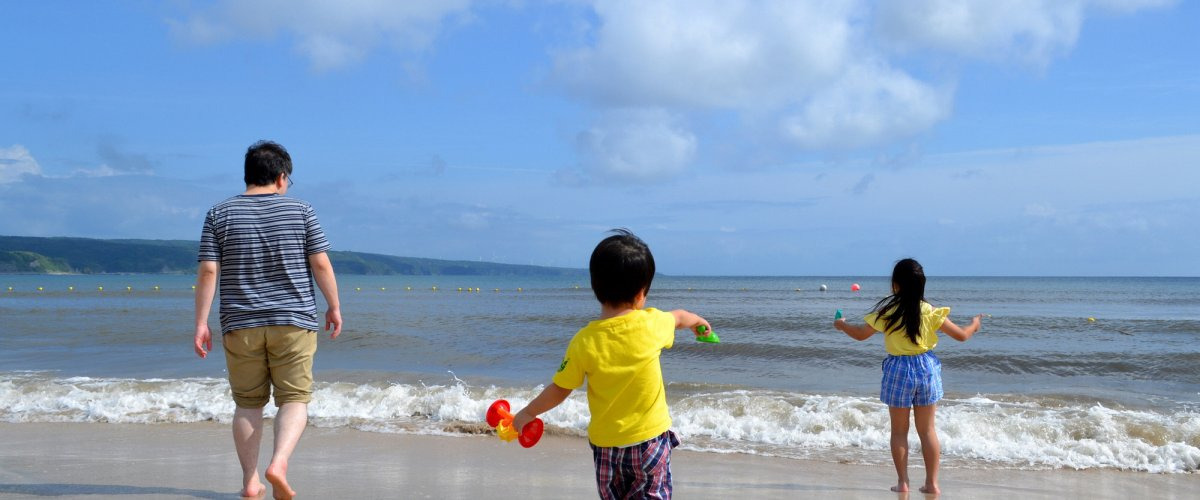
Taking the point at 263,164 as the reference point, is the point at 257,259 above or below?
below

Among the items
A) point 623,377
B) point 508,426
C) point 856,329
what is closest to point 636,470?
point 623,377

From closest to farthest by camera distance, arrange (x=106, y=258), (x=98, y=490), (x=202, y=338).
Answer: (x=202, y=338), (x=98, y=490), (x=106, y=258)

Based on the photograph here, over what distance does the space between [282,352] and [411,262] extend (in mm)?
162451

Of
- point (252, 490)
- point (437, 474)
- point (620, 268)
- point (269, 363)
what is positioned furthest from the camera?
point (437, 474)

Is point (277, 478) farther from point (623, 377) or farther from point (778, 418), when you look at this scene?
point (778, 418)

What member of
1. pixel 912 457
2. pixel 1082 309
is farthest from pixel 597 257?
pixel 1082 309

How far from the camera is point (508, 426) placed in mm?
2873

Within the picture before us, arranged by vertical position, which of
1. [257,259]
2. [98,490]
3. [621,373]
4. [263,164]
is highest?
[263,164]

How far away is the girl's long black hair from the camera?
15.7ft

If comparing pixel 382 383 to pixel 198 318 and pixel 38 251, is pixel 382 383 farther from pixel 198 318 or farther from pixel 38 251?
pixel 38 251

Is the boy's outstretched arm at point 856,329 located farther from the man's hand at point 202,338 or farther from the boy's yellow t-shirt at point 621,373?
the man's hand at point 202,338

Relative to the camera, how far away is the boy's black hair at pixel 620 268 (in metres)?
2.74

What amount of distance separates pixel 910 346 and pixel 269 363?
134 inches

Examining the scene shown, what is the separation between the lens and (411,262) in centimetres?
16275
